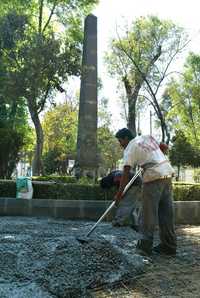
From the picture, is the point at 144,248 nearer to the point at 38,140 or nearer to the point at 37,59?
the point at 37,59

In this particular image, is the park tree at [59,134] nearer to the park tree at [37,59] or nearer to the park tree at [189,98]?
the park tree at [189,98]

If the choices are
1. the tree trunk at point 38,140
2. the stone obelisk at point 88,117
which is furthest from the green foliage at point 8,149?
the tree trunk at point 38,140

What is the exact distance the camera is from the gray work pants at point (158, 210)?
526 centimetres

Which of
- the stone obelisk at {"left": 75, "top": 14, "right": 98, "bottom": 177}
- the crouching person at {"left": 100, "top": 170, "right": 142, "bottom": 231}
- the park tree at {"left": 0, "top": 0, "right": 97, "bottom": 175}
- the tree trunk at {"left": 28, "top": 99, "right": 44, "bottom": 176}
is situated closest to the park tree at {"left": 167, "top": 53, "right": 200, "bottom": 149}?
the park tree at {"left": 0, "top": 0, "right": 97, "bottom": 175}

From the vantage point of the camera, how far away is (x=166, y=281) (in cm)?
423

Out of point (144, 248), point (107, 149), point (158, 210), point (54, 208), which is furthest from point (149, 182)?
point (107, 149)

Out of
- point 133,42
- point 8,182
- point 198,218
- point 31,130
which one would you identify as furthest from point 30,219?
point 31,130

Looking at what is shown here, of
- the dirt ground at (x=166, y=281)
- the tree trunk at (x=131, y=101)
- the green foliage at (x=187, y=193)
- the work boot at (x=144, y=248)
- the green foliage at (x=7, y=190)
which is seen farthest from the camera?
the tree trunk at (x=131, y=101)

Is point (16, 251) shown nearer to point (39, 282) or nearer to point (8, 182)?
point (39, 282)

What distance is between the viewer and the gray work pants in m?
5.26

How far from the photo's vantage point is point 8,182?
31.2ft

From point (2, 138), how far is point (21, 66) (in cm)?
510

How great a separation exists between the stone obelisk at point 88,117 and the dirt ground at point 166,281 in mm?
8364

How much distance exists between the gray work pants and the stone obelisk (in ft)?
27.6
